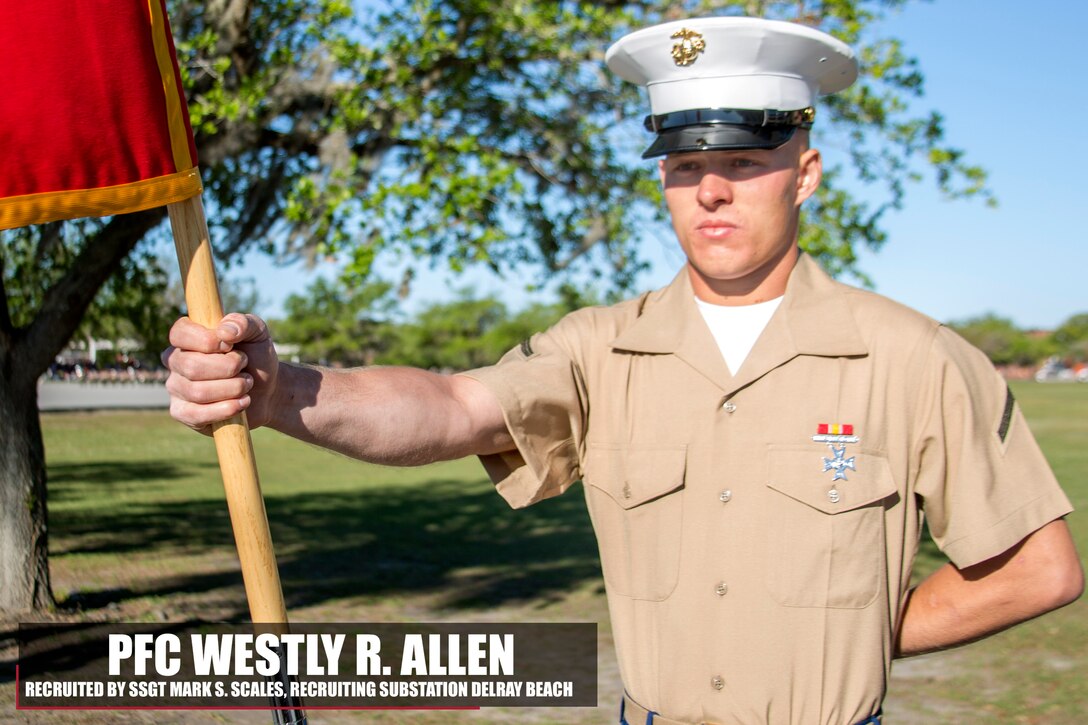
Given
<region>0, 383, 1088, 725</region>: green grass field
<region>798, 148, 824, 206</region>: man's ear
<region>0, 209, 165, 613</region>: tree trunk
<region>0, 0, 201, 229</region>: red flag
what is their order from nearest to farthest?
<region>0, 0, 201, 229</region>: red flag, <region>798, 148, 824, 206</region>: man's ear, <region>0, 383, 1088, 725</region>: green grass field, <region>0, 209, 165, 613</region>: tree trunk

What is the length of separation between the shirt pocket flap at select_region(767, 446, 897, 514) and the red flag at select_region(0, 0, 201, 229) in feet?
4.09

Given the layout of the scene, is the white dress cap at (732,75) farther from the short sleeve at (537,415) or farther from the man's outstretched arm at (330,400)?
the man's outstretched arm at (330,400)

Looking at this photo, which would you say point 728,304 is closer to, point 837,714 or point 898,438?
point 898,438

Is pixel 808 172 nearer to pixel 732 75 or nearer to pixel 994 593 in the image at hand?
pixel 732 75

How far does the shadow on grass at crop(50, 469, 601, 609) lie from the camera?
913 centimetres

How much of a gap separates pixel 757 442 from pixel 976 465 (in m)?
0.42

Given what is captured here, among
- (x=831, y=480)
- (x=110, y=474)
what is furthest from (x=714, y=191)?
(x=110, y=474)

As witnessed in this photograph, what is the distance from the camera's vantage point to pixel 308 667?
6480mm

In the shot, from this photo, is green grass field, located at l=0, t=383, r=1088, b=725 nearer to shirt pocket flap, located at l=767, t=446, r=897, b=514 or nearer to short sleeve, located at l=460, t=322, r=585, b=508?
short sleeve, located at l=460, t=322, r=585, b=508

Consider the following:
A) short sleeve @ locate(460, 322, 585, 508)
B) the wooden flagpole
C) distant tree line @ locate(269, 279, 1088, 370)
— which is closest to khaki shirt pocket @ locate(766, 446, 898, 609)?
short sleeve @ locate(460, 322, 585, 508)

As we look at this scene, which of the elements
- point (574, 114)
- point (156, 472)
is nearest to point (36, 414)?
point (574, 114)

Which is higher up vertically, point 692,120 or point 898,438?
point 692,120

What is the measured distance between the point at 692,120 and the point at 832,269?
541 cm

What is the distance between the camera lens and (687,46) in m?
2.37
